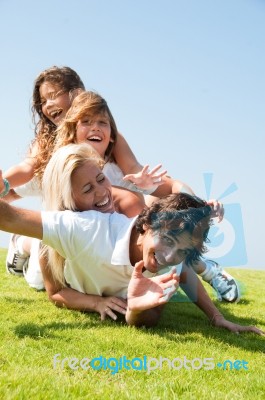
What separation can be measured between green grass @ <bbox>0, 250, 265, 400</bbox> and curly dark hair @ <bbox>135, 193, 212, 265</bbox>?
63cm

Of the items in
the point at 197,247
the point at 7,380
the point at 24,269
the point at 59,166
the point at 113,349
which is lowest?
the point at 24,269

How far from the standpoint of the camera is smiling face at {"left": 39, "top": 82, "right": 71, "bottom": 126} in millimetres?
5484

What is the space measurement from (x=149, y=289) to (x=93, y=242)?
558mm

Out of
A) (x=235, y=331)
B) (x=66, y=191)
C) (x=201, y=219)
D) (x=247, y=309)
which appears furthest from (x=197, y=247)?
(x=247, y=309)

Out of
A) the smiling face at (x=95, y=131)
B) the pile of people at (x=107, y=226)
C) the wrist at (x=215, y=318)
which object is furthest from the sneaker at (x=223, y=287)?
the smiling face at (x=95, y=131)

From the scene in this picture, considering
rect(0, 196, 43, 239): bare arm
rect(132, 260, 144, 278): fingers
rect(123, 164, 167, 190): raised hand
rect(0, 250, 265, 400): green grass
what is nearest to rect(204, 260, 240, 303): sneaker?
rect(0, 250, 265, 400): green grass

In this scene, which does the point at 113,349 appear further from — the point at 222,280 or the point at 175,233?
the point at 222,280

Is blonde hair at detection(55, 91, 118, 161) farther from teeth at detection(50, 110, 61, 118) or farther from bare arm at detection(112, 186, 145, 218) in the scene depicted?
bare arm at detection(112, 186, 145, 218)

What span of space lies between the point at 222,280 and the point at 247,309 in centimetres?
47

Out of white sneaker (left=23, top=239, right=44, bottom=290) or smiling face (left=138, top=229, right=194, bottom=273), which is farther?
white sneaker (left=23, top=239, right=44, bottom=290)

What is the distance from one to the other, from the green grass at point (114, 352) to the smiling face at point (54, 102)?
2152mm

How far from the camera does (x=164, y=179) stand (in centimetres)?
463

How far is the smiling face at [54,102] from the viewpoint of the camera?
5.48m

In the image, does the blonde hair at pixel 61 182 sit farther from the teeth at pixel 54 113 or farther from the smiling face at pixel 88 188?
the teeth at pixel 54 113
